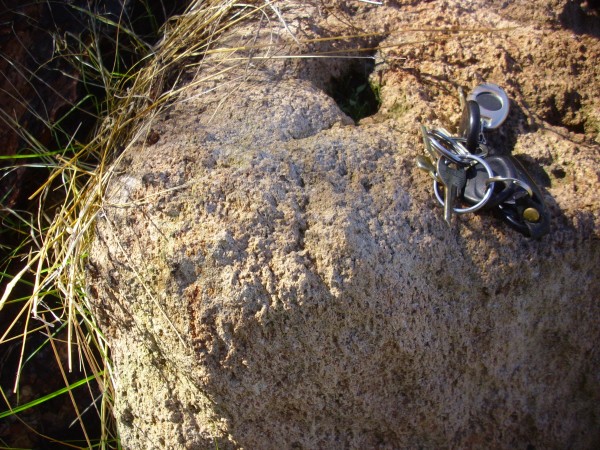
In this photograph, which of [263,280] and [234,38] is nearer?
[263,280]

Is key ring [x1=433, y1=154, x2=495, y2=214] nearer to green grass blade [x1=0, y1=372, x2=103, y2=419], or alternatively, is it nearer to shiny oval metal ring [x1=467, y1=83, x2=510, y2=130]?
shiny oval metal ring [x1=467, y1=83, x2=510, y2=130]

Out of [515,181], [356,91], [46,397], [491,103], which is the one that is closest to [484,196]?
[515,181]

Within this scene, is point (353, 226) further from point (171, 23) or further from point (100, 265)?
point (171, 23)

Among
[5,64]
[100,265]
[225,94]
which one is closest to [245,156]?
[225,94]

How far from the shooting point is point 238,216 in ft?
5.47

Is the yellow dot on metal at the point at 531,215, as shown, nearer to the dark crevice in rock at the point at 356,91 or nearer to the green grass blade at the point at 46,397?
the dark crevice in rock at the point at 356,91

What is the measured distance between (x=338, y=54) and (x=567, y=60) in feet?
2.40

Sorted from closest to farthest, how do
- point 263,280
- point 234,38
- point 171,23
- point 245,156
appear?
point 263,280
point 245,156
point 234,38
point 171,23

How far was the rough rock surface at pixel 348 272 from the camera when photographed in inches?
64.5

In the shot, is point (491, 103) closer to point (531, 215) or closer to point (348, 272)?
point (531, 215)

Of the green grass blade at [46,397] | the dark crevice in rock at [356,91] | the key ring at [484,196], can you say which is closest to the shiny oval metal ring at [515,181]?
the key ring at [484,196]

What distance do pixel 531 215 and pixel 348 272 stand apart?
52 centimetres

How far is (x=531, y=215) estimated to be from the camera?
1.69 m

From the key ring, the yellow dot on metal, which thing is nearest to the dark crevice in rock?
the key ring
